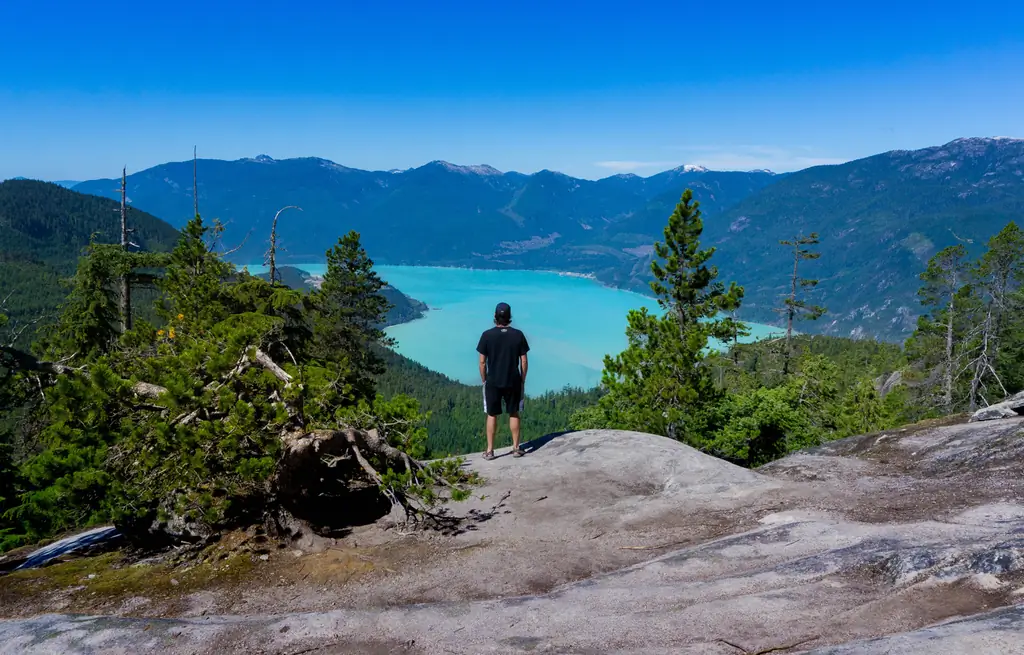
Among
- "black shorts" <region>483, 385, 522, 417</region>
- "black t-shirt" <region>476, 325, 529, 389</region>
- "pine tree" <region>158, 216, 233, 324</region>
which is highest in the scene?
"pine tree" <region>158, 216, 233, 324</region>

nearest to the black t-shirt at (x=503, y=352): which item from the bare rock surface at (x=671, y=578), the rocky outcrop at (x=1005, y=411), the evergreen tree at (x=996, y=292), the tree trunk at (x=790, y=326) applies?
the bare rock surface at (x=671, y=578)

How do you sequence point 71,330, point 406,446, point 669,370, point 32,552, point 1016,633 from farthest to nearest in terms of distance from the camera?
1. point 71,330
2. point 669,370
3. point 32,552
4. point 406,446
5. point 1016,633

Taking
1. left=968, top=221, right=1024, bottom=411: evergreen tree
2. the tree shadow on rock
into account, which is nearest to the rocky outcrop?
the tree shadow on rock

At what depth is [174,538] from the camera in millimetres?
9258

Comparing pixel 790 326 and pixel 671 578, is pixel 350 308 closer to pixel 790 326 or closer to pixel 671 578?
pixel 671 578

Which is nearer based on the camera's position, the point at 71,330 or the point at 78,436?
the point at 78,436

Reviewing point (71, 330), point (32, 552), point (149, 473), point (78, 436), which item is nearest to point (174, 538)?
point (149, 473)

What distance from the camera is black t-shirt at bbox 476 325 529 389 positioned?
10.9 metres

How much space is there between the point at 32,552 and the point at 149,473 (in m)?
5.09

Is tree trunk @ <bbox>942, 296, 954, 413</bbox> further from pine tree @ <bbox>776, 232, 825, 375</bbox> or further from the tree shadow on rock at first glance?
the tree shadow on rock

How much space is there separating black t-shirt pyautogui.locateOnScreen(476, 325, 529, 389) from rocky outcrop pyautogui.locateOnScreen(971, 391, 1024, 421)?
451 inches

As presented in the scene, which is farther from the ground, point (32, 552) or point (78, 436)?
point (78, 436)

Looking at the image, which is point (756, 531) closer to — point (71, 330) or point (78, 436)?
point (78, 436)

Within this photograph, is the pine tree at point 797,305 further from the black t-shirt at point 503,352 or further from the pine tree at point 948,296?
the black t-shirt at point 503,352
